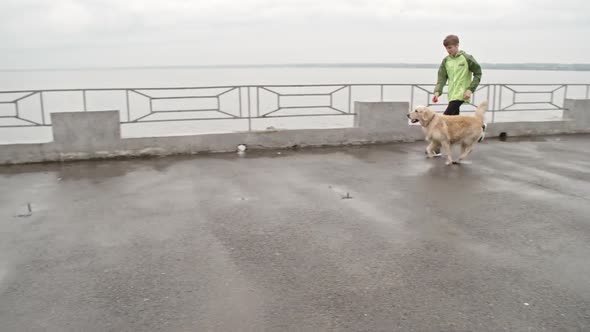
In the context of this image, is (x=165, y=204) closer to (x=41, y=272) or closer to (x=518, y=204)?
(x=41, y=272)

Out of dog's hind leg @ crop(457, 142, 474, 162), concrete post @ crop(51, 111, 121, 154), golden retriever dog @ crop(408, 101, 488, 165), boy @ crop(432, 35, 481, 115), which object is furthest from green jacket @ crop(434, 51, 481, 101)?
concrete post @ crop(51, 111, 121, 154)

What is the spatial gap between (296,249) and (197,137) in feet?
19.5

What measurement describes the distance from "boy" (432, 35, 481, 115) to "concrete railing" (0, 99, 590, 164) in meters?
2.34

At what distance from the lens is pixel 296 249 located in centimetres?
498

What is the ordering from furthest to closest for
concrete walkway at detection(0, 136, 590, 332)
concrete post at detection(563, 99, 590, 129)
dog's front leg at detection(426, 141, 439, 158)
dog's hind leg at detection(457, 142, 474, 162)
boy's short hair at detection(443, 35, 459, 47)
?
concrete post at detection(563, 99, 590, 129)
dog's front leg at detection(426, 141, 439, 158)
dog's hind leg at detection(457, 142, 474, 162)
boy's short hair at detection(443, 35, 459, 47)
concrete walkway at detection(0, 136, 590, 332)

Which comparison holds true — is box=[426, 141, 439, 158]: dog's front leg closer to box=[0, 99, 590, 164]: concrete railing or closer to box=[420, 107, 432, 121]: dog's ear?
box=[420, 107, 432, 121]: dog's ear

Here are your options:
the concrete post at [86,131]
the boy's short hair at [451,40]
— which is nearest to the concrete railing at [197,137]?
the concrete post at [86,131]

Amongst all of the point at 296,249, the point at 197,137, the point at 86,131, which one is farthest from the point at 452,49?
the point at 86,131

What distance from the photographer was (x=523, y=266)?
14.9 ft

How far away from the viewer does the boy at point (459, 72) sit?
894 cm

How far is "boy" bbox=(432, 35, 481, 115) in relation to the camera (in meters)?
8.94

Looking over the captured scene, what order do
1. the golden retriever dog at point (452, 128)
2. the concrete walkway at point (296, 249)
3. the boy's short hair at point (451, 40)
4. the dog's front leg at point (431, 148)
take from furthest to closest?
the dog's front leg at point (431, 148), the golden retriever dog at point (452, 128), the boy's short hair at point (451, 40), the concrete walkway at point (296, 249)

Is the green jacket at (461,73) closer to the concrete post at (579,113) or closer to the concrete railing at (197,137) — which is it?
the concrete railing at (197,137)

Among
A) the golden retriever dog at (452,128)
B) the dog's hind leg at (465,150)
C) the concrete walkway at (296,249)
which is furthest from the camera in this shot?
the dog's hind leg at (465,150)
